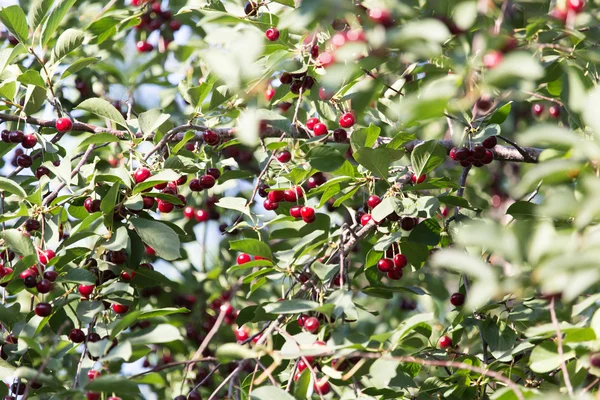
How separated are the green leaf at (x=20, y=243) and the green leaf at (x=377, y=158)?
974 millimetres

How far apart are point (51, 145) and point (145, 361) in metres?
1.81

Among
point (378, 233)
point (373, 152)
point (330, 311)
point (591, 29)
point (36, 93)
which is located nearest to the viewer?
point (330, 311)

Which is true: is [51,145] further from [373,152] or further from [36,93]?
[373,152]

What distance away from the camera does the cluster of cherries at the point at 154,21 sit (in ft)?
12.2

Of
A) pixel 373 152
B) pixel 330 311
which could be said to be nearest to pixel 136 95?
pixel 373 152

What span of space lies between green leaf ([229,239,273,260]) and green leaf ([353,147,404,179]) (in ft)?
1.24

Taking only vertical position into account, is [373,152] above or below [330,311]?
above

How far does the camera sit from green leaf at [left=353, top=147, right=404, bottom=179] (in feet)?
6.99

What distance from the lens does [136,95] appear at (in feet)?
12.9

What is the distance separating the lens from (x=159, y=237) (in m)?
2.16

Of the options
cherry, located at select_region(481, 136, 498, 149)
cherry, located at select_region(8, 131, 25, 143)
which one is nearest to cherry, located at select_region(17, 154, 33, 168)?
cherry, located at select_region(8, 131, 25, 143)

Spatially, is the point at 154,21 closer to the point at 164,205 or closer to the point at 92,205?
the point at 164,205

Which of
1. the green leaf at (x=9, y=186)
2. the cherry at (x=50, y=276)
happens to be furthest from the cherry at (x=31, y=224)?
the cherry at (x=50, y=276)

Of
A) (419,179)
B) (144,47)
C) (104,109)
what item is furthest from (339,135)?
(144,47)
